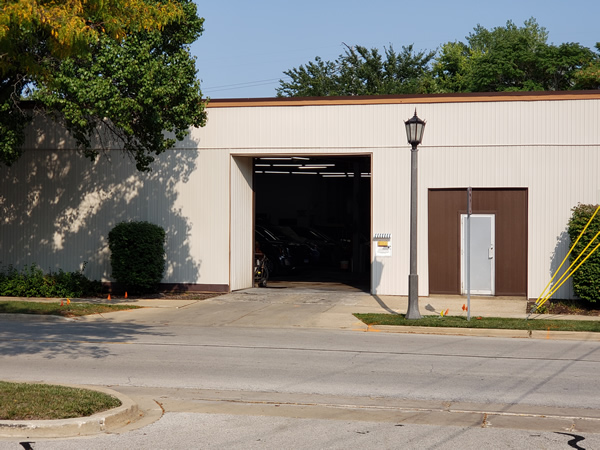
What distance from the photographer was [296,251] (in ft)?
106

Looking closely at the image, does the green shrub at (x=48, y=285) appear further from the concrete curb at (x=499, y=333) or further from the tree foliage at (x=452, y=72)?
the tree foliage at (x=452, y=72)

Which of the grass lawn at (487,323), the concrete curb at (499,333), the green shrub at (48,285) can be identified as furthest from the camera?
the green shrub at (48,285)

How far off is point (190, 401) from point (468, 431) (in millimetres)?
3138

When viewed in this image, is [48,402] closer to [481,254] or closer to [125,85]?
[125,85]

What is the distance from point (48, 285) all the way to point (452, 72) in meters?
48.5

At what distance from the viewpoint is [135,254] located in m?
21.3

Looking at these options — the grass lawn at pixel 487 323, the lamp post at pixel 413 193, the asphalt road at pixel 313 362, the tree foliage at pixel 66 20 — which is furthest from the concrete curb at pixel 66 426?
the lamp post at pixel 413 193

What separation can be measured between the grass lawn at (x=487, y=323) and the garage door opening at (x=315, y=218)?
24.3 feet

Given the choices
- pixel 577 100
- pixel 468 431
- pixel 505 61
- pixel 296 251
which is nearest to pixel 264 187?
pixel 296 251

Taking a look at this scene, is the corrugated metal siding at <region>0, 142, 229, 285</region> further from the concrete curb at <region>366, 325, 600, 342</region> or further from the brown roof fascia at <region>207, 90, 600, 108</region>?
the concrete curb at <region>366, 325, 600, 342</region>

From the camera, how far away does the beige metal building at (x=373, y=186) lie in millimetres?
20609

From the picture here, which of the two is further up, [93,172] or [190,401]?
[93,172]

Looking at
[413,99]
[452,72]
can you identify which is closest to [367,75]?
[452,72]

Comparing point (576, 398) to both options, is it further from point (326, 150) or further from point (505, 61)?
point (505, 61)
